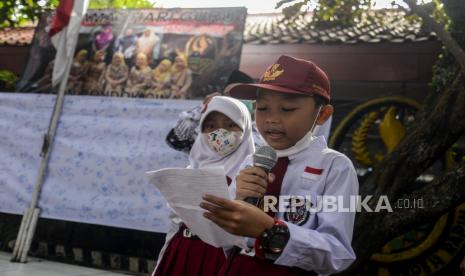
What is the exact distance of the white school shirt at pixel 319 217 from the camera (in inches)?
61.9

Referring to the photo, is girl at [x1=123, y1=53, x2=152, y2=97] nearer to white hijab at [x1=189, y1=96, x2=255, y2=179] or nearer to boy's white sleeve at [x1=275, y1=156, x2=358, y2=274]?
white hijab at [x1=189, y1=96, x2=255, y2=179]

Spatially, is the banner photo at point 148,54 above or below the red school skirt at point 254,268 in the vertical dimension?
above

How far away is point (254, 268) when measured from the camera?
1.72 m

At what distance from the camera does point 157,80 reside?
6.89m

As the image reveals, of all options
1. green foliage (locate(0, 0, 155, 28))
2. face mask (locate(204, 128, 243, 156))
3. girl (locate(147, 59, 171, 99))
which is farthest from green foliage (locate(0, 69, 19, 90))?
face mask (locate(204, 128, 243, 156))

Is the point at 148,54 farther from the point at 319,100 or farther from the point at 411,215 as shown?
the point at 319,100

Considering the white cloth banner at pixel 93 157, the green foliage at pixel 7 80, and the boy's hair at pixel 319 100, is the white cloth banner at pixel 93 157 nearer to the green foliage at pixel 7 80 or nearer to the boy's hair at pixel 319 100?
the green foliage at pixel 7 80

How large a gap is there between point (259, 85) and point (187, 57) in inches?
199

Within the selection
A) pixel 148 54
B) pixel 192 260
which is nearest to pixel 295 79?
pixel 192 260

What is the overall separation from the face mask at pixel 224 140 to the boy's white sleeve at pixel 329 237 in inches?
50.4

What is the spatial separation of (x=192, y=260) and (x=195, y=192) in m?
1.16

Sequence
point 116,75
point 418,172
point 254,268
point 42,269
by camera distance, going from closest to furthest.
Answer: point 254,268, point 418,172, point 42,269, point 116,75

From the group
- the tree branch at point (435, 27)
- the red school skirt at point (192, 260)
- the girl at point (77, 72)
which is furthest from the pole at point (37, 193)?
A: the red school skirt at point (192, 260)

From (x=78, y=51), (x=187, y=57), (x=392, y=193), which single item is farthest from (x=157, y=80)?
(x=392, y=193)
